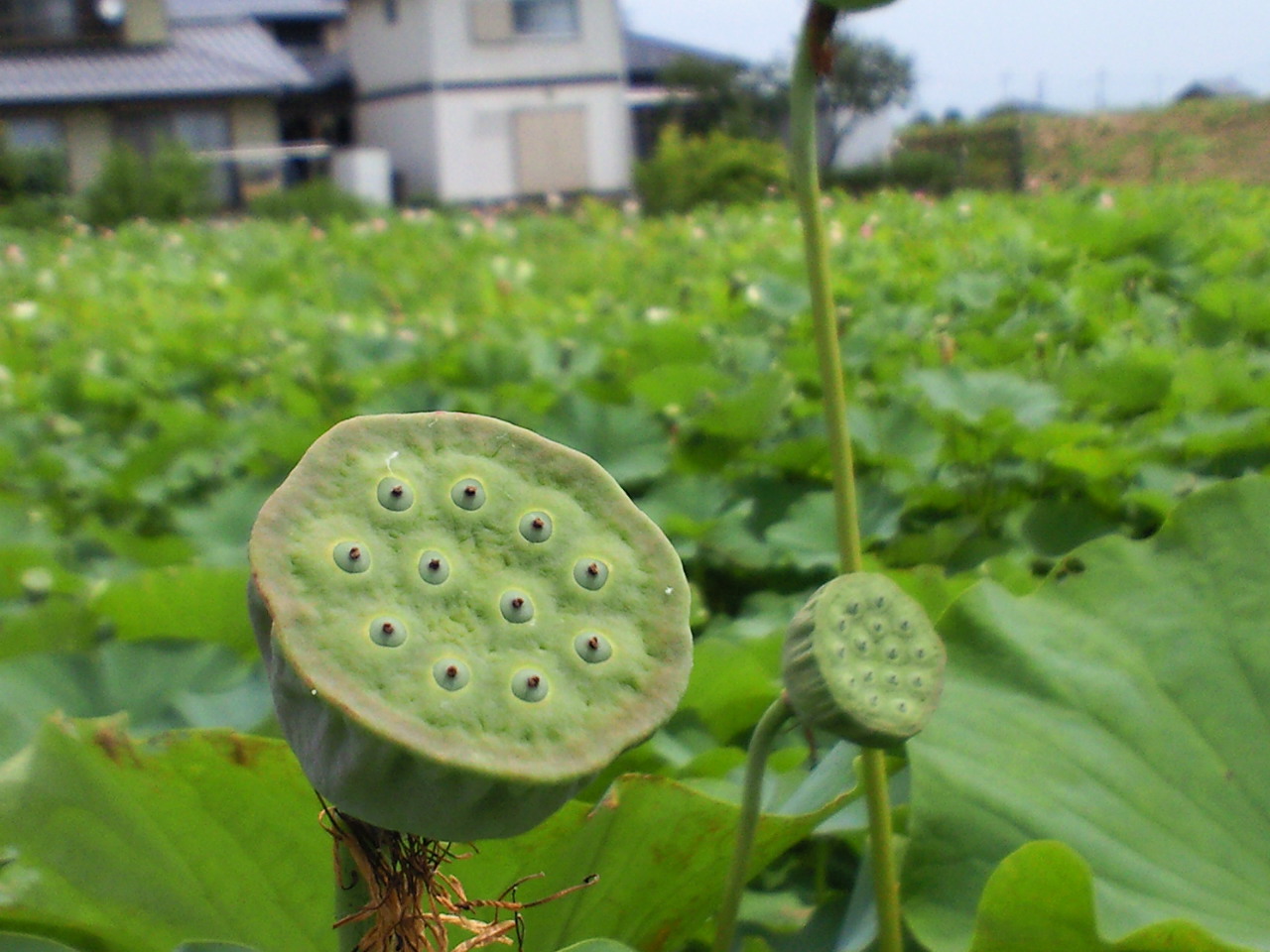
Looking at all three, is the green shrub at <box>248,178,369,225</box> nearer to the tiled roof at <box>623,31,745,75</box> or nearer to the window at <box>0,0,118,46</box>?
the window at <box>0,0,118,46</box>

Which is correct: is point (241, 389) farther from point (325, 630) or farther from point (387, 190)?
point (387, 190)

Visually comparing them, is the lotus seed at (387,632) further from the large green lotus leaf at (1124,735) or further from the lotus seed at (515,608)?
the large green lotus leaf at (1124,735)

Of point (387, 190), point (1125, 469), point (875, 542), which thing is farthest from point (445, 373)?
point (387, 190)

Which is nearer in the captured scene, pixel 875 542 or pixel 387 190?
pixel 875 542

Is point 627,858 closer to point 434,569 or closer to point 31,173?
point 434,569

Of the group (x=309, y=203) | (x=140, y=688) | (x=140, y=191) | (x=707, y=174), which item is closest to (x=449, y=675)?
(x=140, y=688)

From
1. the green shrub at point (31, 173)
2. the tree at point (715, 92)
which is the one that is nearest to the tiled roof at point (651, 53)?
the tree at point (715, 92)

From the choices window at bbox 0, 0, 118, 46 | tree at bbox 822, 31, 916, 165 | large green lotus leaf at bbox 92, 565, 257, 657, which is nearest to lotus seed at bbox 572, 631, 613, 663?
large green lotus leaf at bbox 92, 565, 257, 657
